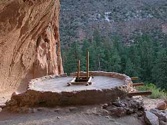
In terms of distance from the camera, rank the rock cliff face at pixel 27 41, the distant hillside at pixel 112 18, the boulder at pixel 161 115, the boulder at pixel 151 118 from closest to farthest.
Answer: the boulder at pixel 151 118
the boulder at pixel 161 115
the rock cliff face at pixel 27 41
the distant hillside at pixel 112 18

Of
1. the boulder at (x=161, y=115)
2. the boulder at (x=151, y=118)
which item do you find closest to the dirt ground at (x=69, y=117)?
the boulder at (x=151, y=118)

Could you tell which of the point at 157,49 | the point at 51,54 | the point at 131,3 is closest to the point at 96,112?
the point at 51,54

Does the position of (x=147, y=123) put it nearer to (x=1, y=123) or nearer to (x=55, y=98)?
(x=55, y=98)

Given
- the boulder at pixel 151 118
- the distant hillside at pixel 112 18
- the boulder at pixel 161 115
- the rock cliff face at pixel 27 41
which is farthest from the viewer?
the distant hillside at pixel 112 18

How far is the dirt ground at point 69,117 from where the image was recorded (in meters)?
3.83

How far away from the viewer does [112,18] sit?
23.5 metres

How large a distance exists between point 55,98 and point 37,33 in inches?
214

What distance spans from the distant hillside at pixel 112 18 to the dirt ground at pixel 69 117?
16.9 m

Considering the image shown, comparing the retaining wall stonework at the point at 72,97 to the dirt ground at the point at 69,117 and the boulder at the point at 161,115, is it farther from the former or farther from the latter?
the boulder at the point at 161,115

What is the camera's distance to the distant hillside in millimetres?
22219

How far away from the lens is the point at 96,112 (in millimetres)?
3994

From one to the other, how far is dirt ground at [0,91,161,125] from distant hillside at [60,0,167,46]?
667 inches

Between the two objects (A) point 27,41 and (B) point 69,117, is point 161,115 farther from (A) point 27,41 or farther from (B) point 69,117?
(A) point 27,41

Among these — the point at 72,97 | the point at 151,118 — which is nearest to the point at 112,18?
the point at 72,97
